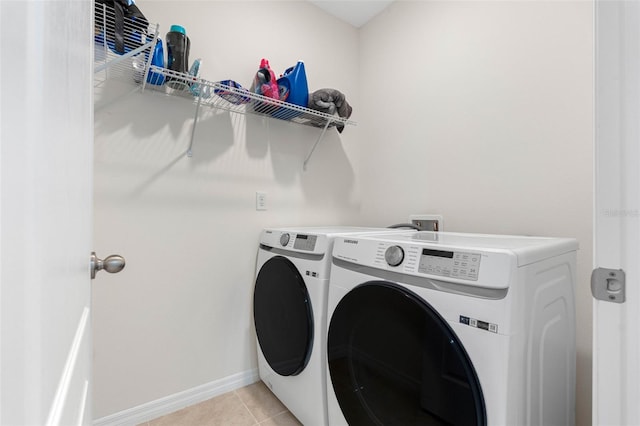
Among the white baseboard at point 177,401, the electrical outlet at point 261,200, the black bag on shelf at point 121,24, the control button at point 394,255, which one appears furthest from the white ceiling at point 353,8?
the white baseboard at point 177,401

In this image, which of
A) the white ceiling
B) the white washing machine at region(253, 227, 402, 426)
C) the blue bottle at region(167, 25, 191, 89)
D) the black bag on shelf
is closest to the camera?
the black bag on shelf

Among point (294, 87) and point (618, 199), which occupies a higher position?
point (294, 87)

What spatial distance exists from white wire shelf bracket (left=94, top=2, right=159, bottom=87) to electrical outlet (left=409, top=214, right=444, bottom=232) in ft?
5.23

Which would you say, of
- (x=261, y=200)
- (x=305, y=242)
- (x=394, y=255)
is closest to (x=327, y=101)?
(x=261, y=200)

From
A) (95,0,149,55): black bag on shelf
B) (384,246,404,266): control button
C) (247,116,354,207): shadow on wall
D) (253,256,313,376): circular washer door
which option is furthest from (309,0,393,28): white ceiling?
(384,246,404,266): control button

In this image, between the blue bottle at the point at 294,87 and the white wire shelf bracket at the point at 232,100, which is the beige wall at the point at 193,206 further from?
the blue bottle at the point at 294,87

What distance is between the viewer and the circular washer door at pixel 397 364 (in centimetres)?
75

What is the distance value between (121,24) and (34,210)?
1.30 meters

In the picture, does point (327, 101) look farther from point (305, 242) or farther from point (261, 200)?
point (305, 242)

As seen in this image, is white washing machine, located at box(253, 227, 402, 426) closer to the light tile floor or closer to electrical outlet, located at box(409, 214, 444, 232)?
the light tile floor

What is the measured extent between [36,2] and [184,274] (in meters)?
1.53

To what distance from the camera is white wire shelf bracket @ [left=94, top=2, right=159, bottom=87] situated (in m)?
1.11

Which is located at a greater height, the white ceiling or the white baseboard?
the white ceiling

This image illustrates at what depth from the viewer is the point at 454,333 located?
76cm
